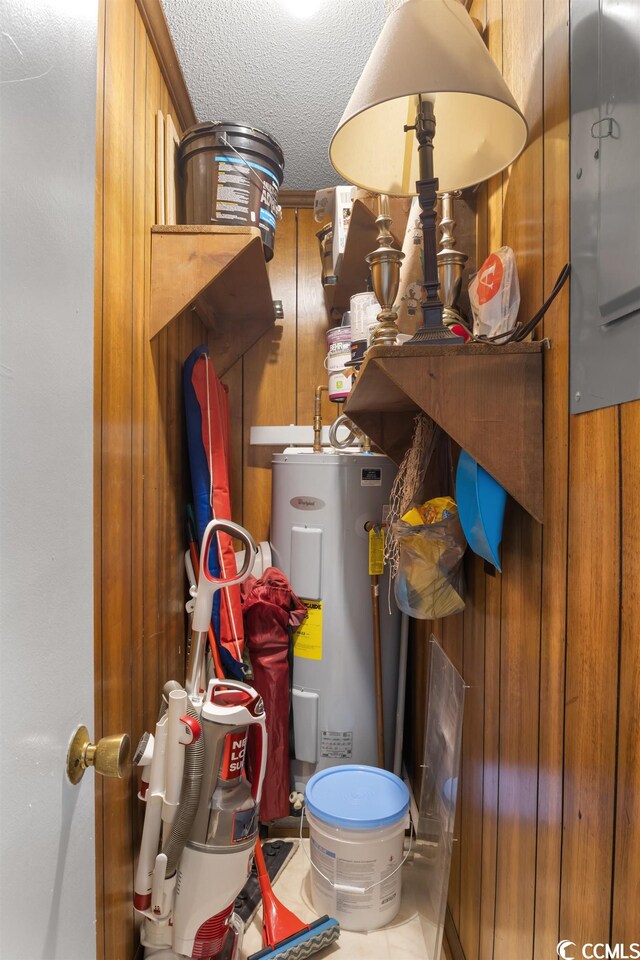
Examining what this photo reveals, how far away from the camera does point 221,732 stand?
4.19 feet

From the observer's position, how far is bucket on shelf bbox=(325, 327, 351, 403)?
1.92 m

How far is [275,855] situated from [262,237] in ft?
6.19

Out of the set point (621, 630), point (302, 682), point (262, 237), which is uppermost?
point (262, 237)

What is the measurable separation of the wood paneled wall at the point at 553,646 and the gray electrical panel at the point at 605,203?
0.04m

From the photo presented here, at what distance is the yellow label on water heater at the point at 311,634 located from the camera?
1914 mm

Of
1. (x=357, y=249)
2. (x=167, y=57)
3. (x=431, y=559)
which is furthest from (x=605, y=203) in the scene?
(x=167, y=57)

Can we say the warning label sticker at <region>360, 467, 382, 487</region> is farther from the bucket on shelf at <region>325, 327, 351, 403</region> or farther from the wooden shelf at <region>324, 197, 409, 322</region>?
the wooden shelf at <region>324, 197, 409, 322</region>

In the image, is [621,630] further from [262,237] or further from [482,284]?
[262,237]

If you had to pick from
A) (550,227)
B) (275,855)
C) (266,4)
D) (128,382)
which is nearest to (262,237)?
(266,4)

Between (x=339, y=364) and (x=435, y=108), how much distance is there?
974mm

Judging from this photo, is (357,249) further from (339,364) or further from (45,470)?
(45,470)

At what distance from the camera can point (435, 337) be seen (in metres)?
0.92

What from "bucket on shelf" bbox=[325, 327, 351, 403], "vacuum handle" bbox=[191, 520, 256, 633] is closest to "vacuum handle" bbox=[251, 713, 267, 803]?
"vacuum handle" bbox=[191, 520, 256, 633]

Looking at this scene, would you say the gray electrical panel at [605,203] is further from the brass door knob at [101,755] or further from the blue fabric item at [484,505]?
the brass door knob at [101,755]
